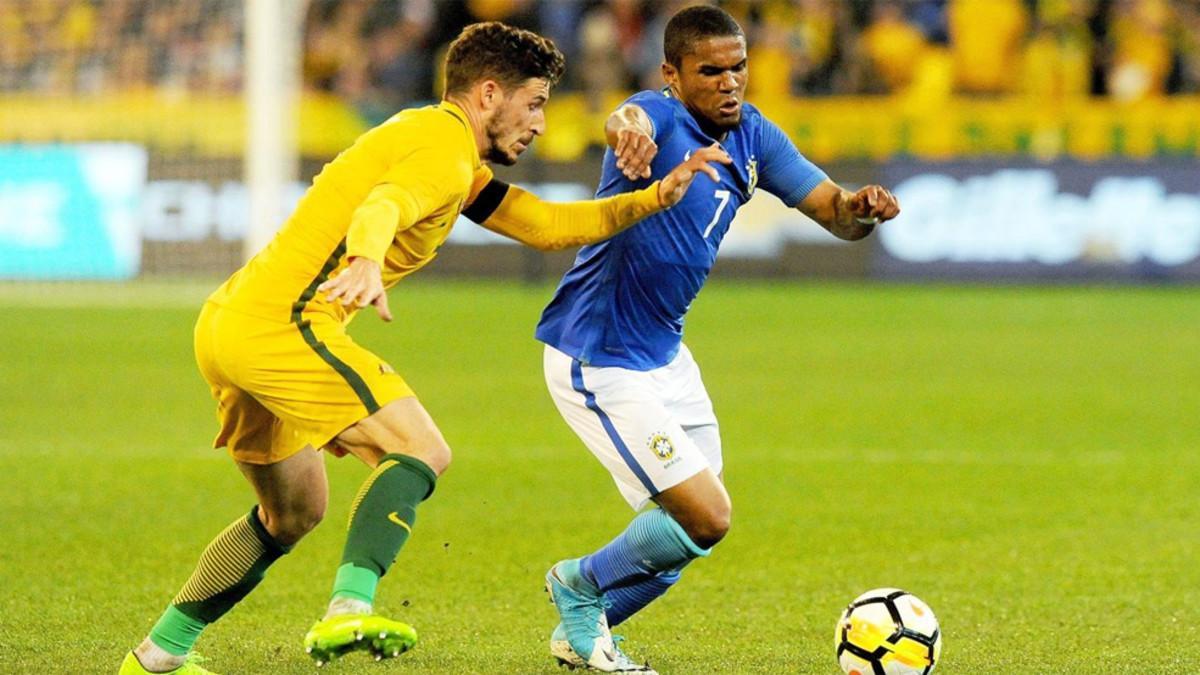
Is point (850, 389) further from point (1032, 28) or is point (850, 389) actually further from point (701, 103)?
point (1032, 28)

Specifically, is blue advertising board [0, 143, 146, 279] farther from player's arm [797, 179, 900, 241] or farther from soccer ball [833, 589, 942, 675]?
soccer ball [833, 589, 942, 675]

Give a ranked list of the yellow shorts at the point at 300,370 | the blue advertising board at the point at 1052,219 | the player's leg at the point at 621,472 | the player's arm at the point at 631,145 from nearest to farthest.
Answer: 1. the yellow shorts at the point at 300,370
2. the player's arm at the point at 631,145
3. the player's leg at the point at 621,472
4. the blue advertising board at the point at 1052,219

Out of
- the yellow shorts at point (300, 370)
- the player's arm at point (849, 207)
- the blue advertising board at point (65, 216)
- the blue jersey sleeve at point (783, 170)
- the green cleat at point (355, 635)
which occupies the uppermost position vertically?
the blue jersey sleeve at point (783, 170)

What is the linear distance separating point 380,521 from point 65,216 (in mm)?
15013

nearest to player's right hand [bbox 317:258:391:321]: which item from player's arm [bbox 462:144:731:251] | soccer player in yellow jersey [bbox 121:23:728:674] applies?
soccer player in yellow jersey [bbox 121:23:728:674]

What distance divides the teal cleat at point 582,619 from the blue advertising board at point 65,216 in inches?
539

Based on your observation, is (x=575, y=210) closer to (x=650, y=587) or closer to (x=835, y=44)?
(x=650, y=587)

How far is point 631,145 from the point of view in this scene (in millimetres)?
5184

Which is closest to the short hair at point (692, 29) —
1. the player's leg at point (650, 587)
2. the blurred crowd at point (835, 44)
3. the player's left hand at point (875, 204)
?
the player's left hand at point (875, 204)

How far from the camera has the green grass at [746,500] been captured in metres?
6.02

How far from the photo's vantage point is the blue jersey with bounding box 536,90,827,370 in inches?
217

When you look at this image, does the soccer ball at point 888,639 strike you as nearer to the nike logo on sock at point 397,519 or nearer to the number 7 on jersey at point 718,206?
the number 7 on jersey at point 718,206

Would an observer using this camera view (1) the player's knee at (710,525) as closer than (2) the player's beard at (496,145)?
No

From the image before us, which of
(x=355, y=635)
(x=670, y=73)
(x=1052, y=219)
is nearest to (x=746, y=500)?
(x=670, y=73)
